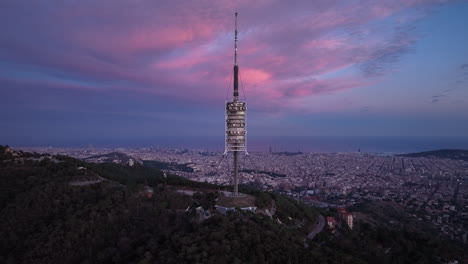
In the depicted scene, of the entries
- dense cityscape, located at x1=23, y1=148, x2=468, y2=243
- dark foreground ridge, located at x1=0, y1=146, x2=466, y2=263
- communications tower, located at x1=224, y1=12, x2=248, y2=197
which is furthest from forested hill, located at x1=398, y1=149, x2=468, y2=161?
communications tower, located at x1=224, y1=12, x2=248, y2=197

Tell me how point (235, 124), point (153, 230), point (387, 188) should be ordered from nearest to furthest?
point (153, 230) < point (235, 124) < point (387, 188)

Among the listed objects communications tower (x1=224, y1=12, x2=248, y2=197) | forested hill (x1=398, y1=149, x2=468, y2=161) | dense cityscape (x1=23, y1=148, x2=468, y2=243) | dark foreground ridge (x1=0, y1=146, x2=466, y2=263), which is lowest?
dense cityscape (x1=23, y1=148, x2=468, y2=243)

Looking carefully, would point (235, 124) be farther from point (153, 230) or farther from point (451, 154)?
point (451, 154)


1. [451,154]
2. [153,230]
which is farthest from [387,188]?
[451,154]

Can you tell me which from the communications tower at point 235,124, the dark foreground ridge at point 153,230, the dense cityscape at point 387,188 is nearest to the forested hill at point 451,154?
the dense cityscape at point 387,188

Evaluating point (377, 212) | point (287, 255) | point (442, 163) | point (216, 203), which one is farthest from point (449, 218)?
point (442, 163)

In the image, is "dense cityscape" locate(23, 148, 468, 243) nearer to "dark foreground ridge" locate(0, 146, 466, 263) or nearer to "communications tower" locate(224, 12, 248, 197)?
"communications tower" locate(224, 12, 248, 197)

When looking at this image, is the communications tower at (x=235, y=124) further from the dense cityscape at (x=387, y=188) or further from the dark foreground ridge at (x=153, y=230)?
the dense cityscape at (x=387, y=188)

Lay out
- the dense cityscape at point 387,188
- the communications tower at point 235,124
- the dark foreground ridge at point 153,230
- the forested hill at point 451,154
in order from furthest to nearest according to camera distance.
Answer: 1. the forested hill at point 451,154
2. the dense cityscape at point 387,188
3. the communications tower at point 235,124
4. the dark foreground ridge at point 153,230
